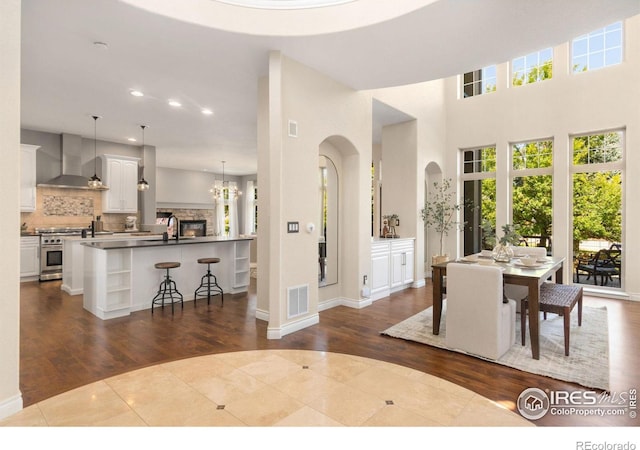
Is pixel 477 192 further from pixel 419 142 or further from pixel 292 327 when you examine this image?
pixel 292 327

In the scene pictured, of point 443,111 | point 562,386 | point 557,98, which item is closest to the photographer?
point 562,386

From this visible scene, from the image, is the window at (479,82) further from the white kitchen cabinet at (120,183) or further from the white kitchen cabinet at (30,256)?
the white kitchen cabinet at (30,256)

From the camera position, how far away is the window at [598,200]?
5.85 m

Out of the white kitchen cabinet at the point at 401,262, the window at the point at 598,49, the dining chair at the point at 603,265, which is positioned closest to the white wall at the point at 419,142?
the white kitchen cabinet at the point at 401,262

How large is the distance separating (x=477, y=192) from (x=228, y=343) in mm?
5998

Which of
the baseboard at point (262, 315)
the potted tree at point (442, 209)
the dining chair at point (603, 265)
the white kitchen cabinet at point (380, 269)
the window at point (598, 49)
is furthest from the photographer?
the potted tree at point (442, 209)

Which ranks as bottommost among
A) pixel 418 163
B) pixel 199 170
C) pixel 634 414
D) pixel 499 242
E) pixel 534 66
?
pixel 634 414

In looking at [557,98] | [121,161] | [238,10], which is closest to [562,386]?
[238,10]

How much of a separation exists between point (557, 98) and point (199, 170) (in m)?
10.9

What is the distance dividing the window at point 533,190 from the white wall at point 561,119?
18cm

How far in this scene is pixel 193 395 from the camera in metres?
2.53

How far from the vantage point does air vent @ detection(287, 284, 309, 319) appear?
13.1ft

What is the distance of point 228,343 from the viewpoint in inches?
143
